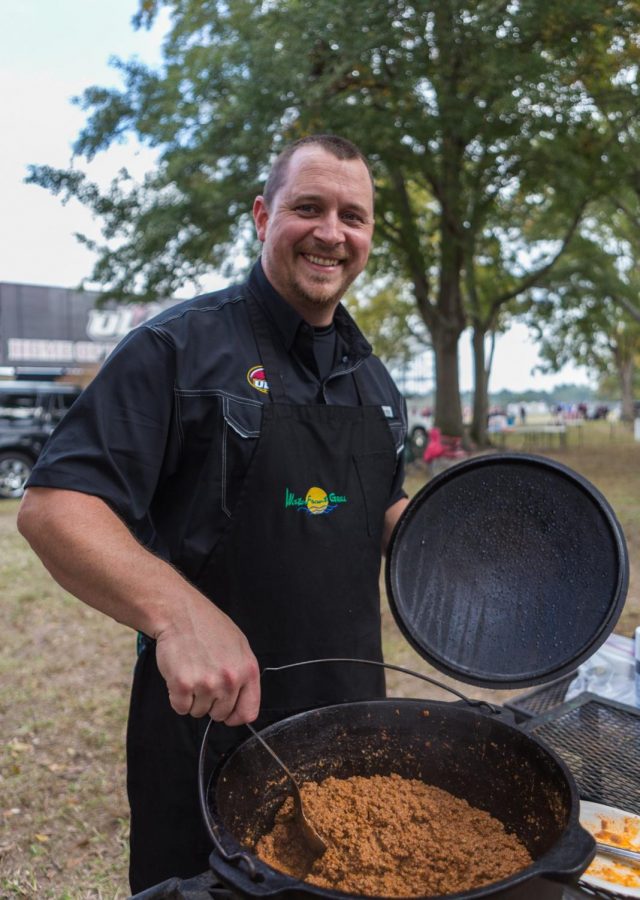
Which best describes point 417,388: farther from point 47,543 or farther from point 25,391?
point 47,543

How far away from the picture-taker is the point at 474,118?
898 centimetres

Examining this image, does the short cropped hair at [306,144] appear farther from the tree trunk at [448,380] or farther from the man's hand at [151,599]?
the tree trunk at [448,380]

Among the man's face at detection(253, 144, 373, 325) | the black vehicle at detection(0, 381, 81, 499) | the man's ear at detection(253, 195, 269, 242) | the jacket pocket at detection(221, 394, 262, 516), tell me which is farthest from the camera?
the black vehicle at detection(0, 381, 81, 499)

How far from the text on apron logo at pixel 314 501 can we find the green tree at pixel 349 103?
A: 777 centimetres

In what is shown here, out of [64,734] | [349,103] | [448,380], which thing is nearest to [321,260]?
[64,734]

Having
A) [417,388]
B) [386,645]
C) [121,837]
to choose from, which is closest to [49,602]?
[386,645]

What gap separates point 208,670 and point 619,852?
2.62ft

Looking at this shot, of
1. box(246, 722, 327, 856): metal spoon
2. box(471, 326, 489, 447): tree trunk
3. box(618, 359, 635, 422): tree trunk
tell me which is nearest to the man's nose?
box(246, 722, 327, 856): metal spoon

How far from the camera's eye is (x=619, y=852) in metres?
1.28

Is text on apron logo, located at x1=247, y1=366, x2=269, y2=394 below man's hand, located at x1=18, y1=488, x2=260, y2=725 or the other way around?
the other way around

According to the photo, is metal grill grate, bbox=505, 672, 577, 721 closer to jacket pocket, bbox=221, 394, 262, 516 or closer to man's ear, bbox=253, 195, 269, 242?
jacket pocket, bbox=221, 394, 262, 516

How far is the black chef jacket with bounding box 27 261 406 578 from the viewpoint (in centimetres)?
149

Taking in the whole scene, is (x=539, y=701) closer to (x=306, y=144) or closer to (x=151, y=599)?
(x=151, y=599)

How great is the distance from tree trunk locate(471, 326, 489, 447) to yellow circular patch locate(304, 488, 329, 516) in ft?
56.0
